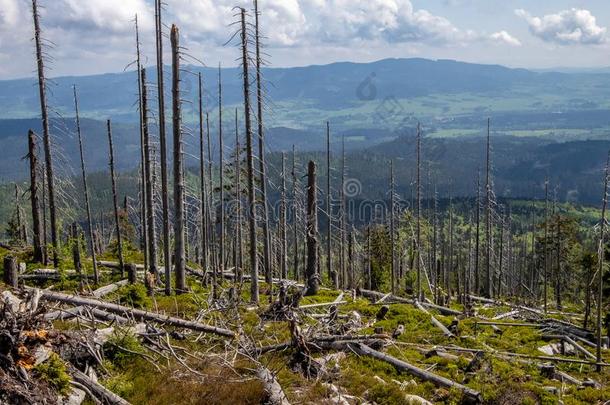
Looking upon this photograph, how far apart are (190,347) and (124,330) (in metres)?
1.85

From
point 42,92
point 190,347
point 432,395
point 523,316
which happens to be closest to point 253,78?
point 42,92

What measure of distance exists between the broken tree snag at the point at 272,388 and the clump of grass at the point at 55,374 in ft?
11.5

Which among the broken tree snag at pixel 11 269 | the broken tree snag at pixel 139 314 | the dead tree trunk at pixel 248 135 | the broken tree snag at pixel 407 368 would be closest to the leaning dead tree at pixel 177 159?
the dead tree trunk at pixel 248 135

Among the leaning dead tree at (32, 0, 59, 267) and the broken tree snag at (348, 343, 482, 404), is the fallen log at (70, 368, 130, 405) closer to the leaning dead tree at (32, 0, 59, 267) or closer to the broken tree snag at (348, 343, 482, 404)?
the broken tree snag at (348, 343, 482, 404)

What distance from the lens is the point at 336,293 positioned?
27.6 metres

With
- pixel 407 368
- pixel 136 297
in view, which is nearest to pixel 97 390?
pixel 407 368

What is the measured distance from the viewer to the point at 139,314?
480 inches

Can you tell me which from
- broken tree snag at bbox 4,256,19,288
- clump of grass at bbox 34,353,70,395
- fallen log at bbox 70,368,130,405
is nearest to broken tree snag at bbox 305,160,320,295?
broken tree snag at bbox 4,256,19,288

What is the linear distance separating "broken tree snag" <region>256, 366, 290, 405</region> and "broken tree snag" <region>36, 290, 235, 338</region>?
95.4 inches

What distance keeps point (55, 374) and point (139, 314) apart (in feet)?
13.9

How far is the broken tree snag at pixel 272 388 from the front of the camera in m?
9.14

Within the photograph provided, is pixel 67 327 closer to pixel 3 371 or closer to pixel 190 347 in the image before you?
pixel 190 347

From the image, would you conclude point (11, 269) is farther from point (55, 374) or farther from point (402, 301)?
point (402, 301)

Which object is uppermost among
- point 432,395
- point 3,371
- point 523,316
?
point 3,371
